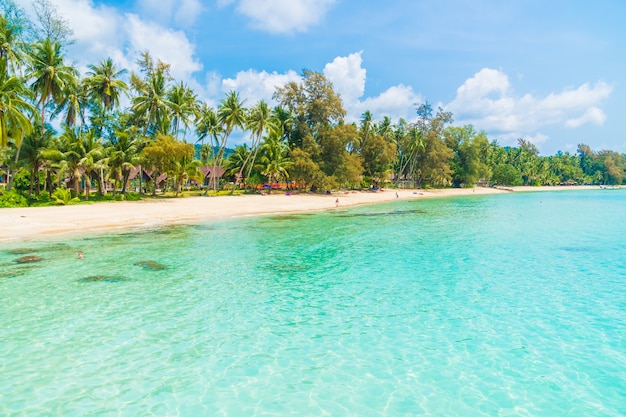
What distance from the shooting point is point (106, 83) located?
130ft

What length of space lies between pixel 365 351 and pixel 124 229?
68.5ft

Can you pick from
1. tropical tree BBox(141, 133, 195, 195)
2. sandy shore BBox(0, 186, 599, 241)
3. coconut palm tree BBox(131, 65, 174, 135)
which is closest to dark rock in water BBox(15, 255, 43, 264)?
sandy shore BBox(0, 186, 599, 241)

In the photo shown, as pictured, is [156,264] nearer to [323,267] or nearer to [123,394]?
[323,267]

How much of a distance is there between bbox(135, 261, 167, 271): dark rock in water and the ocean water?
11 centimetres

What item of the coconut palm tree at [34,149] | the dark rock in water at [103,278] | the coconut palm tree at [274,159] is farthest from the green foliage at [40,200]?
the coconut palm tree at [274,159]

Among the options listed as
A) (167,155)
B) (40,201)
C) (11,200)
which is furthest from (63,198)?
(167,155)

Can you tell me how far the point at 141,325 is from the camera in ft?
28.6

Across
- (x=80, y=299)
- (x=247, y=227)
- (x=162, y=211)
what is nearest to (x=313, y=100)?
(x=162, y=211)

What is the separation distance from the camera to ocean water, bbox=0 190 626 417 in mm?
5910

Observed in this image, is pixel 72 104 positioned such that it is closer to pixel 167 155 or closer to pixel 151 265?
pixel 167 155

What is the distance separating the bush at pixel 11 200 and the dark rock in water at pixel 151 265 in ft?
69.4

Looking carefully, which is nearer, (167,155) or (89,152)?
(89,152)

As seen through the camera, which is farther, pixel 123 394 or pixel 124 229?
pixel 124 229

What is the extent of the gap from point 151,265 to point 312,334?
8.73m
